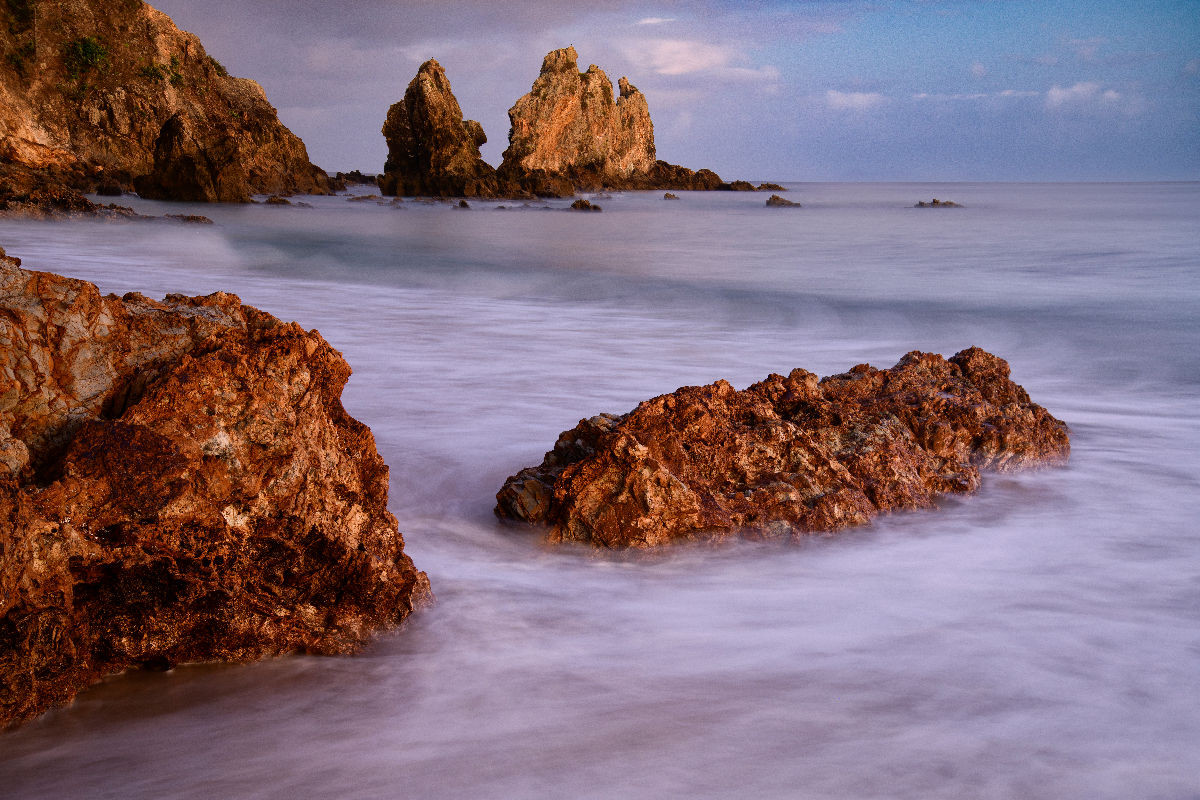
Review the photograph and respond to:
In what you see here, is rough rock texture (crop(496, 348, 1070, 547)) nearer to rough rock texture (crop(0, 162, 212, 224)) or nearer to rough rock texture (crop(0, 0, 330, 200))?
rough rock texture (crop(0, 162, 212, 224))

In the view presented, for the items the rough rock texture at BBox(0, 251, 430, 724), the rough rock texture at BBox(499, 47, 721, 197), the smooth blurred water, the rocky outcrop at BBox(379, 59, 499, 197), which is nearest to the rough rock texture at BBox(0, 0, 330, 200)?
the rocky outcrop at BBox(379, 59, 499, 197)

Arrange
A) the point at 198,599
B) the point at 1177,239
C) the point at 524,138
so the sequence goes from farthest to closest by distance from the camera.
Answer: the point at 524,138, the point at 1177,239, the point at 198,599

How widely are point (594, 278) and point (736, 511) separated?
10.6 meters

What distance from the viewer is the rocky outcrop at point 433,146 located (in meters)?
47.4

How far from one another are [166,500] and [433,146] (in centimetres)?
4935

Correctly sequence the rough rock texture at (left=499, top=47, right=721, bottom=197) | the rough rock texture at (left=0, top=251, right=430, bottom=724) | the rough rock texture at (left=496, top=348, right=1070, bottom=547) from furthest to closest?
the rough rock texture at (left=499, top=47, right=721, bottom=197)
the rough rock texture at (left=496, top=348, right=1070, bottom=547)
the rough rock texture at (left=0, top=251, right=430, bottom=724)

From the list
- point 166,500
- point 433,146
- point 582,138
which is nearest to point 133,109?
point 433,146

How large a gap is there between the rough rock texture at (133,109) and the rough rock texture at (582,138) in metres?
13.9

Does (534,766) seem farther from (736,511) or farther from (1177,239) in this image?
(1177,239)

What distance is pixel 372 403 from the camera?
15.1ft

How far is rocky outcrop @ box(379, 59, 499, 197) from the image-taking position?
155 ft

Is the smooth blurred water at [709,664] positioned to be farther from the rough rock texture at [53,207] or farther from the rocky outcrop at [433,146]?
the rocky outcrop at [433,146]

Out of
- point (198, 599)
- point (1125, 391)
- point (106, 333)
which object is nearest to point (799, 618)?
point (198, 599)

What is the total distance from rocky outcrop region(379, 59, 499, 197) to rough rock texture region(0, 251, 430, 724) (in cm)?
4548
